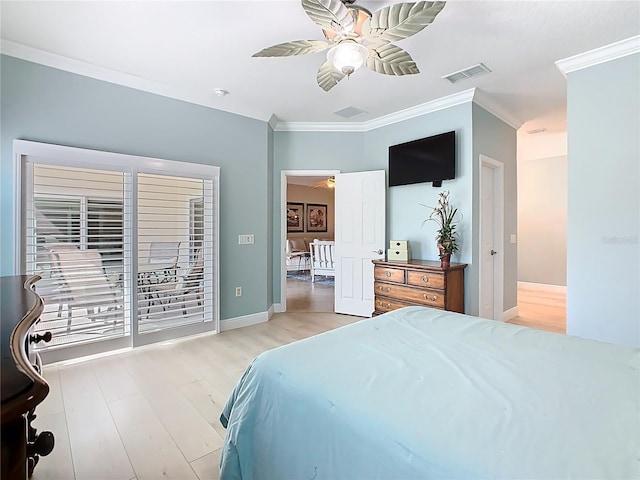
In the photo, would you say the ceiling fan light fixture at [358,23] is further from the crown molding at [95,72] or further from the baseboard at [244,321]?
the baseboard at [244,321]

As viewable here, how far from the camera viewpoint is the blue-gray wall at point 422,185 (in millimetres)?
3629

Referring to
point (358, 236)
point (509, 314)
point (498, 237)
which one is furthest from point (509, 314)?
point (358, 236)

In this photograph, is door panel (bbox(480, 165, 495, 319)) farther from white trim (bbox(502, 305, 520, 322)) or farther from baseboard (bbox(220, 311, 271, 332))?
baseboard (bbox(220, 311, 271, 332))

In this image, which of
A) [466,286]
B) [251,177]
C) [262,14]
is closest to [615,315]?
[466,286]

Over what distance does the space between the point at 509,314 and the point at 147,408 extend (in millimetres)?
4415

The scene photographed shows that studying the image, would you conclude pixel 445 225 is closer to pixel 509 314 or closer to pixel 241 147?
pixel 509 314

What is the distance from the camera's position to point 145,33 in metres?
2.44

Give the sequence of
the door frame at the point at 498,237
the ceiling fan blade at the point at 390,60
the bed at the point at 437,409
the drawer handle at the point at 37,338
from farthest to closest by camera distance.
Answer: the door frame at the point at 498,237 < the ceiling fan blade at the point at 390,60 < the drawer handle at the point at 37,338 < the bed at the point at 437,409

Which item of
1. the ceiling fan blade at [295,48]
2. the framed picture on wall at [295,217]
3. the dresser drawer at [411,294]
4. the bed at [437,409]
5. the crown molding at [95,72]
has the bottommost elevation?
the dresser drawer at [411,294]

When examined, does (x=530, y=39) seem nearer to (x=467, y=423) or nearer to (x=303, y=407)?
(x=467, y=423)

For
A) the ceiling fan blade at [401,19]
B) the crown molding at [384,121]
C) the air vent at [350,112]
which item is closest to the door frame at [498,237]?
the crown molding at [384,121]

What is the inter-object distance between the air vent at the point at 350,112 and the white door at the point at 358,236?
30.3 inches

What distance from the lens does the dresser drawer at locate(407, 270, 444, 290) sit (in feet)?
10.9

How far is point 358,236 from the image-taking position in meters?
4.49
